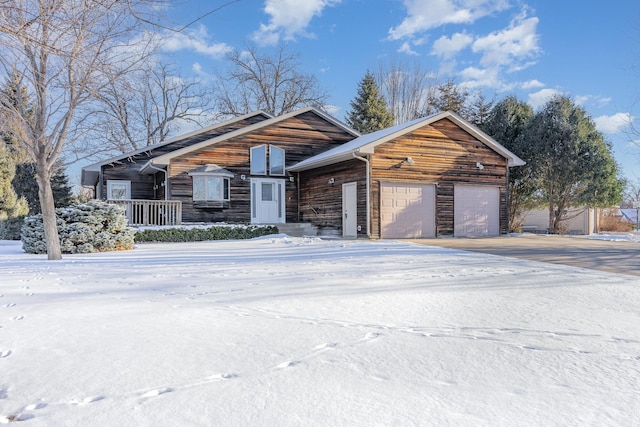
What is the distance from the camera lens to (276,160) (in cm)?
1891

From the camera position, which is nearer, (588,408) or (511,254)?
(588,408)

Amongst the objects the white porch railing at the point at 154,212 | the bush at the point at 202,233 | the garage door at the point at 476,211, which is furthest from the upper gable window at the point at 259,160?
the garage door at the point at 476,211

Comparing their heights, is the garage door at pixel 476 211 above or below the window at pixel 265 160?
below

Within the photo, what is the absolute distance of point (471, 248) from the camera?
11.5m

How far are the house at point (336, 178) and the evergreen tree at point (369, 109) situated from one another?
13.4 m

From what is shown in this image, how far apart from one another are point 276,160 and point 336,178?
11.1ft

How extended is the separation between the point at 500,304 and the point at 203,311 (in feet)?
10.1

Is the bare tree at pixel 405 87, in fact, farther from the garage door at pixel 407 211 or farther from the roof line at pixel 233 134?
the garage door at pixel 407 211

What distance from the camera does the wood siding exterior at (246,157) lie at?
17.2 m

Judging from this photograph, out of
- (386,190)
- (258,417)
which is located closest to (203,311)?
(258,417)

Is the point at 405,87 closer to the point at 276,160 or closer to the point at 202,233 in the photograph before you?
the point at 276,160

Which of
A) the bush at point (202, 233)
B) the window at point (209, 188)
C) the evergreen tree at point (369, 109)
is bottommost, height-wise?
the bush at point (202, 233)

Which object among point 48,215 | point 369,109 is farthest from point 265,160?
point 369,109

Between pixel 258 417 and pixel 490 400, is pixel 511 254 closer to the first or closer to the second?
pixel 490 400
